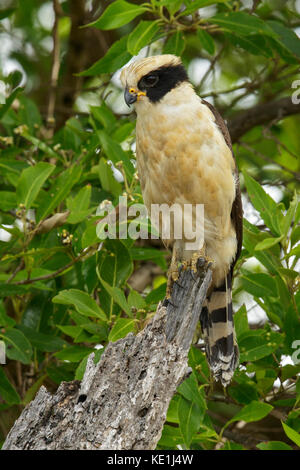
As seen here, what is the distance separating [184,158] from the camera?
359 cm

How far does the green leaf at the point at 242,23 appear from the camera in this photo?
4160 mm

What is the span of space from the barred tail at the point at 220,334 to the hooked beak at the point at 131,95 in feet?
3.77

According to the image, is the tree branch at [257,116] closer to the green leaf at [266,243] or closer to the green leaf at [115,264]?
the green leaf at [115,264]

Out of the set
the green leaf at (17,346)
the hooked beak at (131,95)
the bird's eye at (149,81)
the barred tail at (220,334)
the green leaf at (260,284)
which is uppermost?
the bird's eye at (149,81)

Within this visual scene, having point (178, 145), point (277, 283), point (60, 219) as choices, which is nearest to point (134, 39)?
point (178, 145)

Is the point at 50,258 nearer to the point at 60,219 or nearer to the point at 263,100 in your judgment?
the point at 60,219

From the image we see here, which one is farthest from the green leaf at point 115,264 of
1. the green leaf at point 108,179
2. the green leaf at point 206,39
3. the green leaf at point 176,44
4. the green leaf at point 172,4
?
the green leaf at point 206,39

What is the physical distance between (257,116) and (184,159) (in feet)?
5.92

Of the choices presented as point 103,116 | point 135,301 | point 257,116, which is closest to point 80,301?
point 135,301

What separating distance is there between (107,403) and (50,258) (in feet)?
5.18

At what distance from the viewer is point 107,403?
253cm

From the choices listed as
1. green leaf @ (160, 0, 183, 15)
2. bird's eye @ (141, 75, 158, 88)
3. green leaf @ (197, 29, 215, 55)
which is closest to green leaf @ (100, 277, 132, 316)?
bird's eye @ (141, 75, 158, 88)

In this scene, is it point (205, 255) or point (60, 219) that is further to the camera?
point (205, 255)

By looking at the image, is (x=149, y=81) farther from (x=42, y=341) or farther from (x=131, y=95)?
(x=42, y=341)
